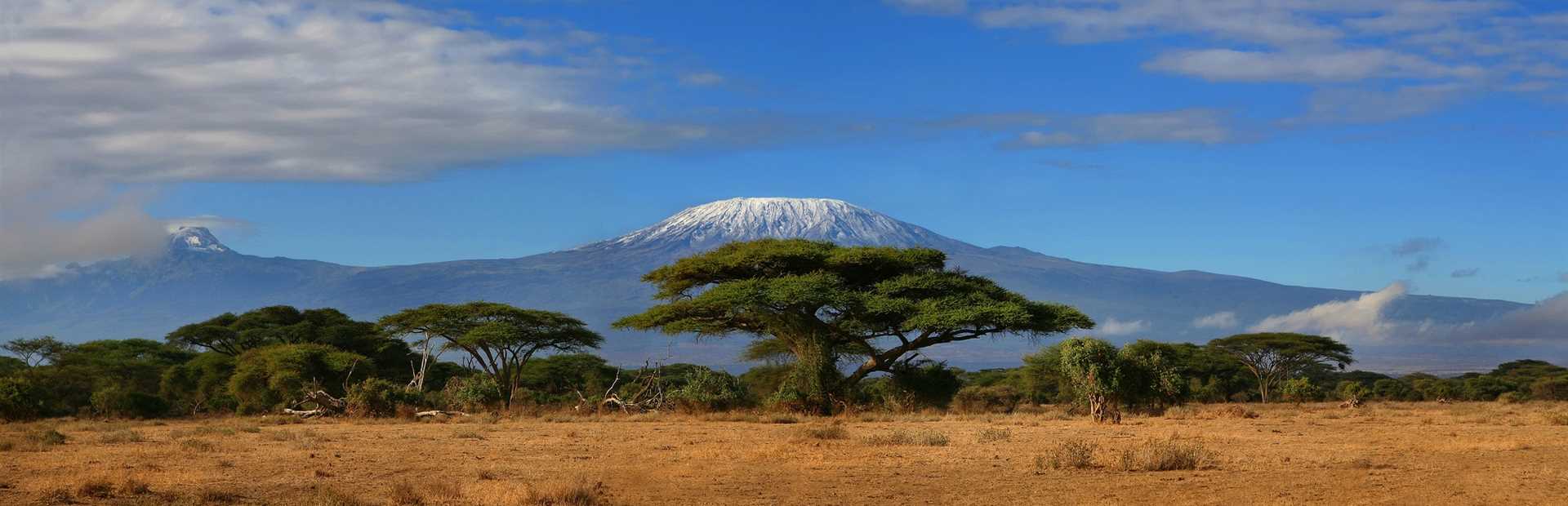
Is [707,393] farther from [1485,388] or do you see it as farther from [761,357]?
[1485,388]

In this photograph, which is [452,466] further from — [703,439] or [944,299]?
[944,299]

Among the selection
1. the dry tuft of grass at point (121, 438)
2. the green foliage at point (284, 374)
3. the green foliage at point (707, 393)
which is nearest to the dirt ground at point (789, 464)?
the dry tuft of grass at point (121, 438)

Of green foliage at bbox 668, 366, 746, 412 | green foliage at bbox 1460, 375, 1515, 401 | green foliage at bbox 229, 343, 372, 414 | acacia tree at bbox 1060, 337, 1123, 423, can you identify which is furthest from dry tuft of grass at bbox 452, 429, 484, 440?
green foliage at bbox 1460, 375, 1515, 401

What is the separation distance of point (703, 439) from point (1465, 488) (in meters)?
14.7

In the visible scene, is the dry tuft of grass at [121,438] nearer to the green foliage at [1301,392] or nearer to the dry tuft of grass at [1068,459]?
the dry tuft of grass at [1068,459]

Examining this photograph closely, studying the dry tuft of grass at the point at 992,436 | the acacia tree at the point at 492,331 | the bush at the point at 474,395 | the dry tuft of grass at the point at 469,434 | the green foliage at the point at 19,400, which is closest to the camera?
the dry tuft of grass at the point at 992,436

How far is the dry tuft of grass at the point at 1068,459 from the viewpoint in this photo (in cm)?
2084

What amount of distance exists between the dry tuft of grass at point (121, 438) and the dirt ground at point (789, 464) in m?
0.13

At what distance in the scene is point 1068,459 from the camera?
68.7 ft

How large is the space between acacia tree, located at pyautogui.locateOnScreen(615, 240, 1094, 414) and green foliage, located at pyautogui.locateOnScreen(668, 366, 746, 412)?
1.72 meters

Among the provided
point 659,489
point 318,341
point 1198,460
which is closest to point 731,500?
point 659,489

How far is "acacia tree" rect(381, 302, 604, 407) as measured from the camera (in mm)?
50094

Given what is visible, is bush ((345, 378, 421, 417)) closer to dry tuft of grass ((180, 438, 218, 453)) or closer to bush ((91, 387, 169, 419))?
bush ((91, 387, 169, 419))

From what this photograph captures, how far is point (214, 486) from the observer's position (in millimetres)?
18891
